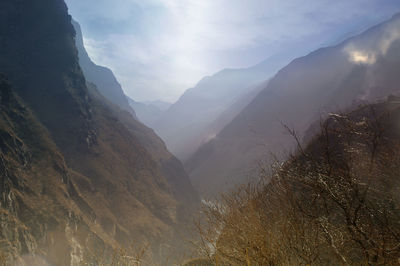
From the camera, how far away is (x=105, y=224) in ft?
123

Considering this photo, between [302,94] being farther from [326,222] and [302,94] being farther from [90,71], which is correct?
[90,71]

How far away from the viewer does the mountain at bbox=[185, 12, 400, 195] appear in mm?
73625

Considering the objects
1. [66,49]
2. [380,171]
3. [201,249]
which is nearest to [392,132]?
[380,171]

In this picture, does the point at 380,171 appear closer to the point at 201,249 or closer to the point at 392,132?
the point at 201,249

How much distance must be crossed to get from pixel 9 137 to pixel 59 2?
51.5 metres

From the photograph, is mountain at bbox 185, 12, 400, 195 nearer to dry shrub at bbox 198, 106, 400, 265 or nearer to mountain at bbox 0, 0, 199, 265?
mountain at bbox 0, 0, 199, 265

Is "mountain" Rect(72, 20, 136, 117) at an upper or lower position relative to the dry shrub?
upper

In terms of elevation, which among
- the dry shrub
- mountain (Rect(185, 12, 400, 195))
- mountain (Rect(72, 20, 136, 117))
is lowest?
mountain (Rect(185, 12, 400, 195))

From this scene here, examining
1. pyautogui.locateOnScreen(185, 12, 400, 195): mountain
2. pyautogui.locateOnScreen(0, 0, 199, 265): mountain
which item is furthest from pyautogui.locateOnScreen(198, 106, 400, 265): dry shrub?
pyautogui.locateOnScreen(185, 12, 400, 195): mountain

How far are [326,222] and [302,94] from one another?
4301 inches

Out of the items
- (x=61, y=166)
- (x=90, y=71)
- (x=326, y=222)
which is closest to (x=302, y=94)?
(x=61, y=166)

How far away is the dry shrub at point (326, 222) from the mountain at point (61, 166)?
18.9 m

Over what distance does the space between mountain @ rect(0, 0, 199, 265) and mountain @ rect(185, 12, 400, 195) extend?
28.2 metres

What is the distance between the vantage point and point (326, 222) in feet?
10.4
